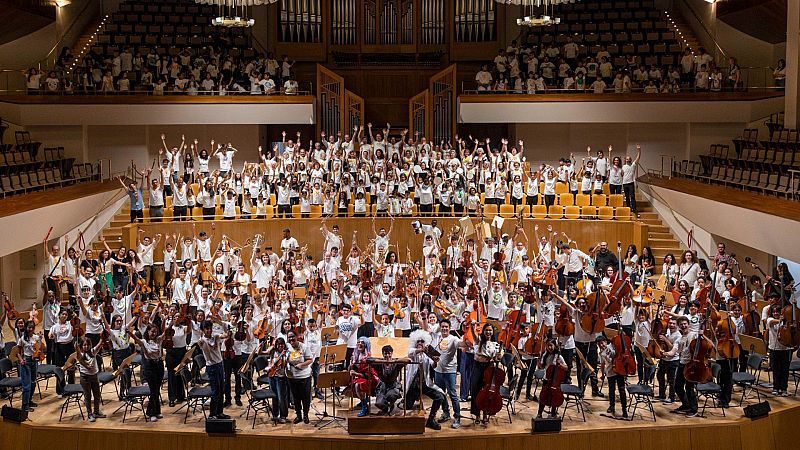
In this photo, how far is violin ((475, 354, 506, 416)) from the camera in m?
12.2

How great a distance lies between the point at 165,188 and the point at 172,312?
25.2ft

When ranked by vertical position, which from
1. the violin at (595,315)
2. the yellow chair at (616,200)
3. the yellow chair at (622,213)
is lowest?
the violin at (595,315)

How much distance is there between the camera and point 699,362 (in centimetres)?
1262

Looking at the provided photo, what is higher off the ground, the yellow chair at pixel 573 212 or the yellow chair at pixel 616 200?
the yellow chair at pixel 616 200

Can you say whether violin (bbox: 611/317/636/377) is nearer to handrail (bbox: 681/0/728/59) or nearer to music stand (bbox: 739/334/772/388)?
music stand (bbox: 739/334/772/388)

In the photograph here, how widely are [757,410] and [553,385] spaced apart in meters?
2.71

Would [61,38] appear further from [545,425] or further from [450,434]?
[545,425]

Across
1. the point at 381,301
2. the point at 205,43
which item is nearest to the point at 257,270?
the point at 381,301

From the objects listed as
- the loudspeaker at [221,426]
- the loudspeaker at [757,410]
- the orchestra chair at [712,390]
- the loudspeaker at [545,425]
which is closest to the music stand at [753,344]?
the orchestra chair at [712,390]

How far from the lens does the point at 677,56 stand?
956 inches

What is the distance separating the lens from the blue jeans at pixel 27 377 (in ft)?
42.8

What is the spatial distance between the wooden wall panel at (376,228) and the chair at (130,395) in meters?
6.68

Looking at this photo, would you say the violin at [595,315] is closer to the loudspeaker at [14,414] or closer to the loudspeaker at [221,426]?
the loudspeaker at [221,426]

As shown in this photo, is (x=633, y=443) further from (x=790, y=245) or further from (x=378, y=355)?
(x=790, y=245)
